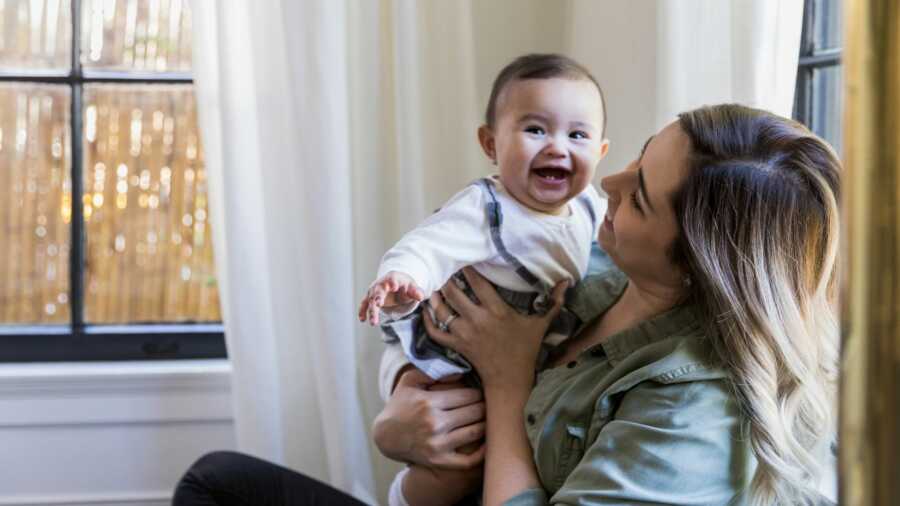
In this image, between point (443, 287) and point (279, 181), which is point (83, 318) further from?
point (443, 287)

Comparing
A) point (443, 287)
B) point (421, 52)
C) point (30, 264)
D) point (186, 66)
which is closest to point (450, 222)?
point (443, 287)

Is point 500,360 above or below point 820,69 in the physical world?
below

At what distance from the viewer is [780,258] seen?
1.06m

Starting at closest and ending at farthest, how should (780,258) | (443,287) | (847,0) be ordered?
(847,0), (780,258), (443,287)

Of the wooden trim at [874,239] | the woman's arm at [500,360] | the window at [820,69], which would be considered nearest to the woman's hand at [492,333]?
the woman's arm at [500,360]

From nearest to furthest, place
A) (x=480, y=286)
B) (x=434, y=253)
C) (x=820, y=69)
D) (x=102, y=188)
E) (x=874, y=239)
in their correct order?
1. (x=874, y=239)
2. (x=434, y=253)
3. (x=480, y=286)
4. (x=820, y=69)
5. (x=102, y=188)

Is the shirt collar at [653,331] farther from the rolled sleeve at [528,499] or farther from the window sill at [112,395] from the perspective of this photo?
the window sill at [112,395]

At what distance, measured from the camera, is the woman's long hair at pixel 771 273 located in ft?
3.45

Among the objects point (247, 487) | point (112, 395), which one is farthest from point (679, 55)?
point (112, 395)

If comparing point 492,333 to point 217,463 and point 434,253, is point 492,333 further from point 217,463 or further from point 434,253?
point 217,463

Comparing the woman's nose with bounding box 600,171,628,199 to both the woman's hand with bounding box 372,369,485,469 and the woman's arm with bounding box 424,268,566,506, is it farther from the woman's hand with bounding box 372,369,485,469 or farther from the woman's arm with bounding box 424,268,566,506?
the woman's hand with bounding box 372,369,485,469

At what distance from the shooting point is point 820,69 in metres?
1.72

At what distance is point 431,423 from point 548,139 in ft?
1.32

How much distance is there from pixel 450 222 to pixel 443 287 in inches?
5.4
